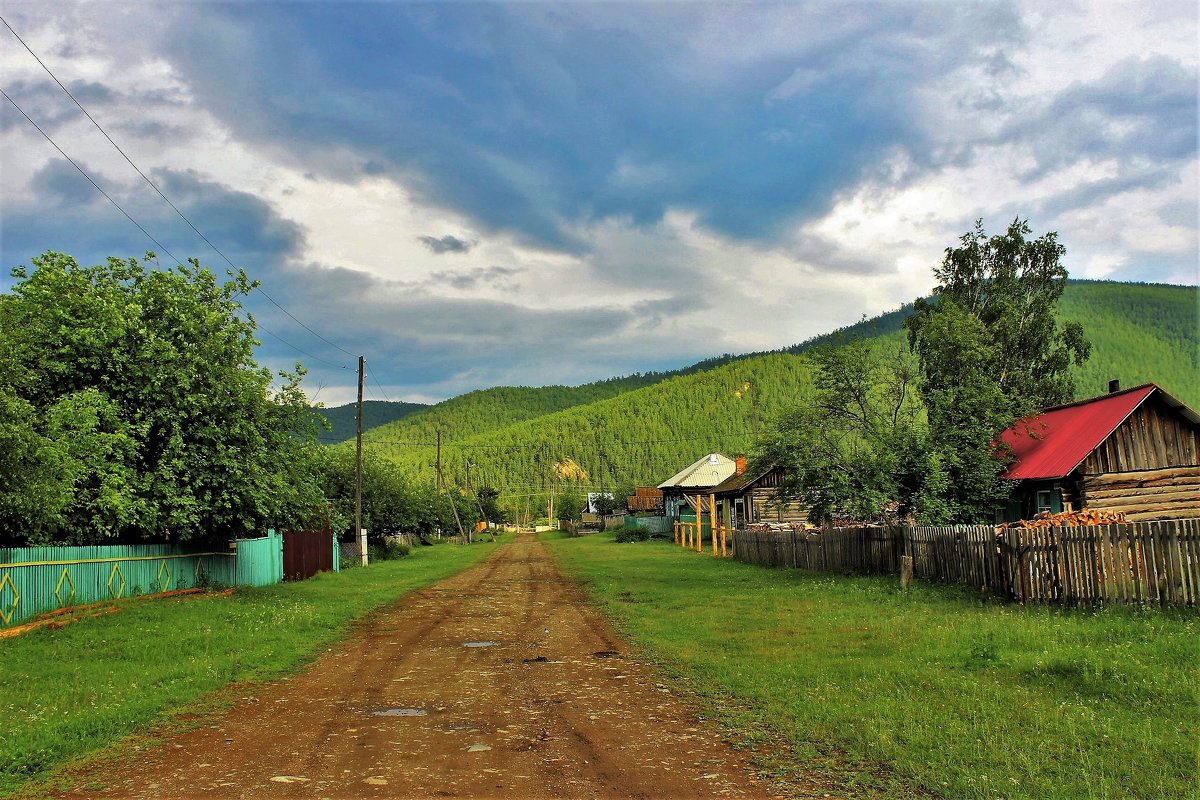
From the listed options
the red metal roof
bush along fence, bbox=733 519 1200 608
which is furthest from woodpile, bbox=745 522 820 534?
bush along fence, bbox=733 519 1200 608

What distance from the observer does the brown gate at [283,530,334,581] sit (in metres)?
31.7

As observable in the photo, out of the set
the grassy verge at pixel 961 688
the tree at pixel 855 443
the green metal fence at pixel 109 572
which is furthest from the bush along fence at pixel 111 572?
the tree at pixel 855 443

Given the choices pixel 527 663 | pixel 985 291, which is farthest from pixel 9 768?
pixel 985 291

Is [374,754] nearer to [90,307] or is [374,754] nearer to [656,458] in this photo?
[90,307]

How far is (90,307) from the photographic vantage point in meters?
22.2

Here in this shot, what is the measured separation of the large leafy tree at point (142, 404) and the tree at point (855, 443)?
16.2m

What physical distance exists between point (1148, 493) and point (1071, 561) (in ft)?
45.1

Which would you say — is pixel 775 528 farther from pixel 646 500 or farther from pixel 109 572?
pixel 646 500

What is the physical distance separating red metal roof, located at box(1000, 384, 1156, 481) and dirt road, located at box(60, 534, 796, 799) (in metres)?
18.4

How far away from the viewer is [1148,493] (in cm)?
2544

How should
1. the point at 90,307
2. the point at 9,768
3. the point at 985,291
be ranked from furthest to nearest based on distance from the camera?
1. the point at 985,291
2. the point at 90,307
3. the point at 9,768

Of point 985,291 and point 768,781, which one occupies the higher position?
point 985,291

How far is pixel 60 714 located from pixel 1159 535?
16.4m

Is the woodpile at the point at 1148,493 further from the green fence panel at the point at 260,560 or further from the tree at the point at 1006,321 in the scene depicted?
the green fence panel at the point at 260,560
